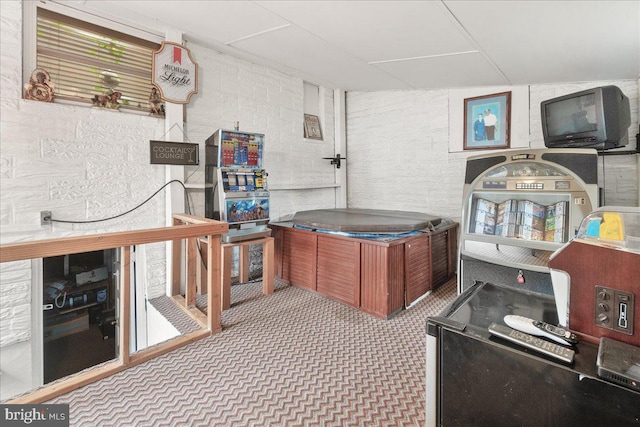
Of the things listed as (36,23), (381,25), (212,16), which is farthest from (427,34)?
(36,23)

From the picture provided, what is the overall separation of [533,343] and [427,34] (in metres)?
2.47

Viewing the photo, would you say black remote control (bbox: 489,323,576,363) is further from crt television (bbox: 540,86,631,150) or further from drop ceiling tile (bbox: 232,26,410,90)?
drop ceiling tile (bbox: 232,26,410,90)

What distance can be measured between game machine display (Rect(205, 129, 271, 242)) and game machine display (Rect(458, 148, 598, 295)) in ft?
6.32

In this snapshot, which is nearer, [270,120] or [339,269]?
[339,269]

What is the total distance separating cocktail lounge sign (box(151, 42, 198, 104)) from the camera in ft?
10.0

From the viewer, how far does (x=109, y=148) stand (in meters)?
2.86

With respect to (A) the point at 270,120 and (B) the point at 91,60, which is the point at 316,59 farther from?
(B) the point at 91,60

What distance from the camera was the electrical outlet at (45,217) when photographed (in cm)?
255

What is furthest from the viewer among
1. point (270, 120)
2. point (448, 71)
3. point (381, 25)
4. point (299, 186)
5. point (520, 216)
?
point (299, 186)

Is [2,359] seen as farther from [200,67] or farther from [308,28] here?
[308,28]

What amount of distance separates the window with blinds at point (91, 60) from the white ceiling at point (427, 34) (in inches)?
8.4

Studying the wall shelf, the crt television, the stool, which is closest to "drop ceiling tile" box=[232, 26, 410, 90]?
the wall shelf

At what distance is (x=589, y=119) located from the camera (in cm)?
253

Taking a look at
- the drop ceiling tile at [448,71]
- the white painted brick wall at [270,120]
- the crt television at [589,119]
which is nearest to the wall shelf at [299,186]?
the white painted brick wall at [270,120]
